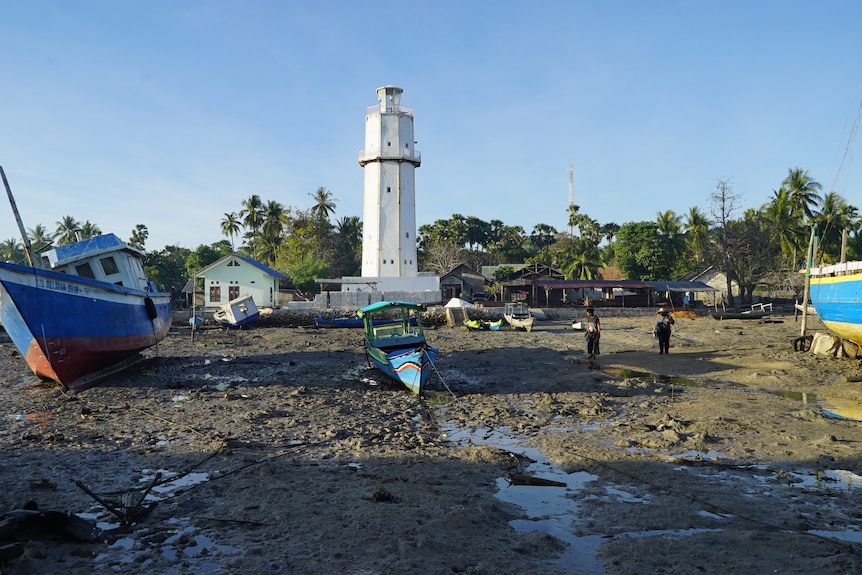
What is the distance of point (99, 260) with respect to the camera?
19828 millimetres

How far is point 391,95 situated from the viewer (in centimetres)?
5256

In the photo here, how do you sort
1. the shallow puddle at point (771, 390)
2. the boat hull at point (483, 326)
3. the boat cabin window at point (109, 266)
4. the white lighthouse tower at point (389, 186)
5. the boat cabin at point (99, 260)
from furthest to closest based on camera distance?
1. the white lighthouse tower at point (389, 186)
2. the boat hull at point (483, 326)
3. the boat cabin window at point (109, 266)
4. the boat cabin at point (99, 260)
5. the shallow puddle at point (771, 390)

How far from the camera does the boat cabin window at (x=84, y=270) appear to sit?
63.1 feet

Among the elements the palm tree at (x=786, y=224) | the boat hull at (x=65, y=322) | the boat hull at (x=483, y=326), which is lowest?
the boat hull at (x=483, y=326)

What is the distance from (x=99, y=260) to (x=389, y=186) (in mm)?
33920

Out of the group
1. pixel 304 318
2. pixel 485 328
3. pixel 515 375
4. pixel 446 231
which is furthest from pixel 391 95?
pixel 515 375

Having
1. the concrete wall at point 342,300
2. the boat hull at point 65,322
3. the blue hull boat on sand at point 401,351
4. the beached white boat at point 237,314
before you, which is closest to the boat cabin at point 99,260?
the boat hull at point 65,322

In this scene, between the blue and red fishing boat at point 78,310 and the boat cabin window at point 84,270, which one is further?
the boat cabin window at point 84,270

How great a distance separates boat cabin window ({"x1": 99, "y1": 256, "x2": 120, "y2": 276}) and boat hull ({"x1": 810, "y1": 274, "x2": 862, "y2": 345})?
24.9 metres

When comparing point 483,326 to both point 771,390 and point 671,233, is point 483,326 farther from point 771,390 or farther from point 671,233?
point 671,233

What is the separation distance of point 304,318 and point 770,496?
41751 mm

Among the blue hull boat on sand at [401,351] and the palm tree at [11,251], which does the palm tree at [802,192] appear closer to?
the blue hull boat on sand at [401,351]

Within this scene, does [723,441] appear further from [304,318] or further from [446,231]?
[446,231]

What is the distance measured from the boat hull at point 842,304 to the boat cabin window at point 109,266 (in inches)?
979
